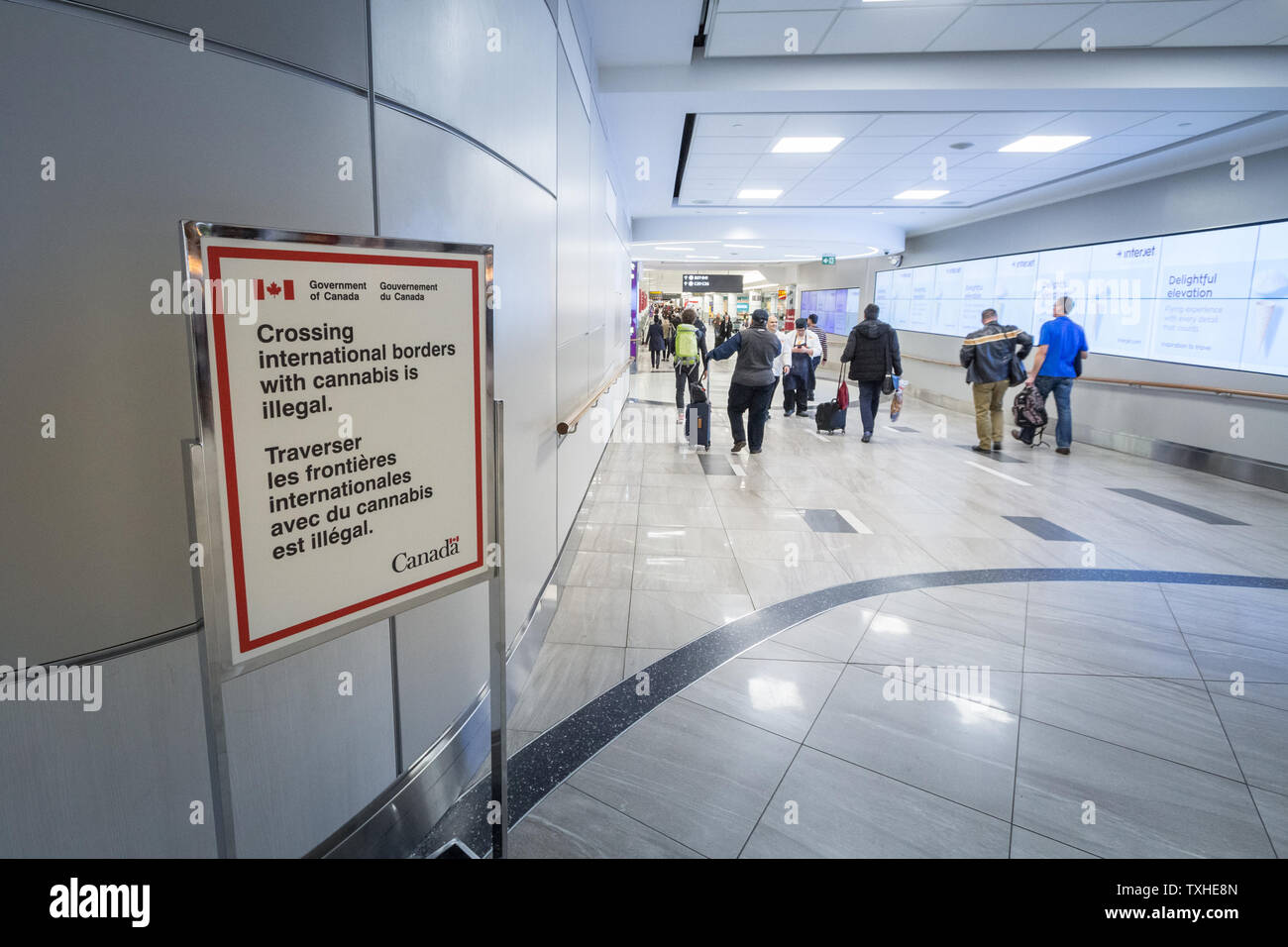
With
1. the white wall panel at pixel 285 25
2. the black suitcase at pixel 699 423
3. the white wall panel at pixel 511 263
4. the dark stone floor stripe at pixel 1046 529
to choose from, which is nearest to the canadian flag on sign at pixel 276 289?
the white wall panel at pixel 511 263

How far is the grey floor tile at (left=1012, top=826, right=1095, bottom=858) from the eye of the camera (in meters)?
2.03

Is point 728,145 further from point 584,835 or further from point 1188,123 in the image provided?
point 584,835

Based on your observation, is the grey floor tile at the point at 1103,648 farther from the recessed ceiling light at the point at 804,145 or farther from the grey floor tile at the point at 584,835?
the recessed ceiling light at the point at 804,145

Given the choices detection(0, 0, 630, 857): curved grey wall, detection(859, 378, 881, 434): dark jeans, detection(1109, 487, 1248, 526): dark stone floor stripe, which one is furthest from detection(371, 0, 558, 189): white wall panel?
detection(859, 378, 881, 434): dark jeans

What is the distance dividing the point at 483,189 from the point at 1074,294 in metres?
9.89

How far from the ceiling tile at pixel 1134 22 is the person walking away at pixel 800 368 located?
4949mm

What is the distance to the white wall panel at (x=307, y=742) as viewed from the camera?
156 cm

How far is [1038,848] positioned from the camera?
6.73 ft

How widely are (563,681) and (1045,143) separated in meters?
7.50

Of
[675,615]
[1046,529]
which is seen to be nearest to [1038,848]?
[675,615]

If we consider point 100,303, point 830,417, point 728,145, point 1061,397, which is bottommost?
point 830,417

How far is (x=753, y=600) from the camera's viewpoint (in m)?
3.84
